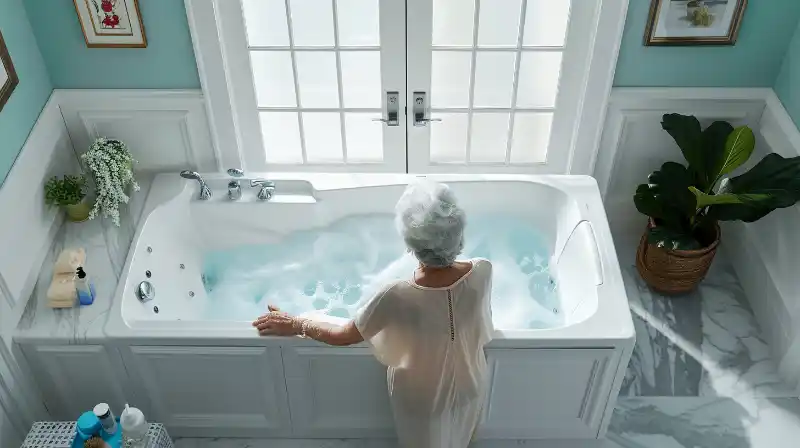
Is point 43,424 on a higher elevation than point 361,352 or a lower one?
lower

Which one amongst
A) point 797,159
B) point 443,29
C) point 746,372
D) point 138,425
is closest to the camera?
point 138,425

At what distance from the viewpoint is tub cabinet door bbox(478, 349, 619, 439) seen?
2514 mm

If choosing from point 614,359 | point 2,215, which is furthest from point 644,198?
point 2,215

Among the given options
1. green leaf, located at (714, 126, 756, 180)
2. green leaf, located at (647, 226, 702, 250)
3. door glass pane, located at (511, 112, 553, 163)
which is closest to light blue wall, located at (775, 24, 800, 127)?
green leaf, located at (714, 126, 756, 180)

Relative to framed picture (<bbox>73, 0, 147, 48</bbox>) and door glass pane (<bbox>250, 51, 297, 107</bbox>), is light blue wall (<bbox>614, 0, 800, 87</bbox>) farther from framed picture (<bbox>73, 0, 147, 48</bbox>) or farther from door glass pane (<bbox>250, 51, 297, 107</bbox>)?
framed picture (<bbox>73, 0, 147, 48</bbox>)

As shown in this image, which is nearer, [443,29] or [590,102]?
[590,102]

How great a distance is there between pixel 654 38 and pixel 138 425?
7.75 ft

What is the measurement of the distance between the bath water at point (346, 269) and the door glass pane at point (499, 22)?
1.22 m

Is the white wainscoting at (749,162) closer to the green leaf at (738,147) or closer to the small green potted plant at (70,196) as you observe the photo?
the green leaf at (738,147)

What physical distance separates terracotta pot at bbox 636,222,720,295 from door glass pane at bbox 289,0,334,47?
5.40 ft

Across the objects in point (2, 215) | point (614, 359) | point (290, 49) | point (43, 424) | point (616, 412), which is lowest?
point (616, 412)

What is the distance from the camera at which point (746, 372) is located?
3.01 m

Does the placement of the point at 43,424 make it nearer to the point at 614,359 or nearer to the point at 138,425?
the point at 138,425

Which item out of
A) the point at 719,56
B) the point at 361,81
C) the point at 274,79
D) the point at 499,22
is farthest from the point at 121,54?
the point at 719,56
